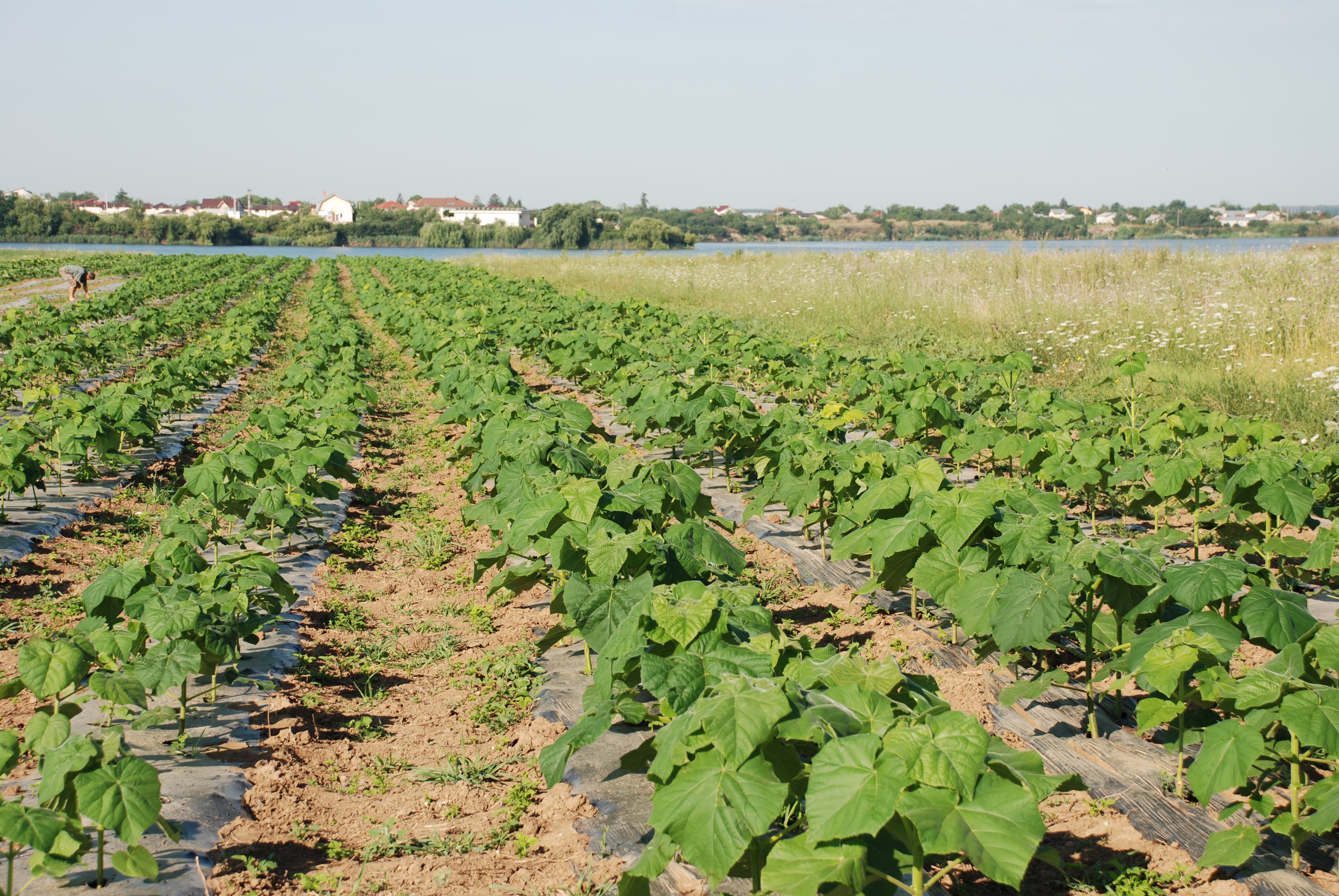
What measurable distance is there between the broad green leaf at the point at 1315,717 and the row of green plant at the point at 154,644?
278 centimetres

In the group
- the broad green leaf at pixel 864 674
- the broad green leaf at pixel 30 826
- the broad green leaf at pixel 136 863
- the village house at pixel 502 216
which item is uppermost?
the village house at pixel 502 216

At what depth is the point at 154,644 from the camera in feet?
12.7

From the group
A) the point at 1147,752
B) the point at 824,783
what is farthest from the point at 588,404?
the point at 824,783

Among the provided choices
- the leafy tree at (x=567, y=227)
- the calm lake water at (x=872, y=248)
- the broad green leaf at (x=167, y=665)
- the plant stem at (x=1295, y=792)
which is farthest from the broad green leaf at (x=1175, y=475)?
the leafy tree at (x=567, y=227)

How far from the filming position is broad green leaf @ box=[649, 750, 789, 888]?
5.70 feet

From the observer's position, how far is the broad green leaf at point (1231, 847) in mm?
2361

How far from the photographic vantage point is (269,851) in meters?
2.69

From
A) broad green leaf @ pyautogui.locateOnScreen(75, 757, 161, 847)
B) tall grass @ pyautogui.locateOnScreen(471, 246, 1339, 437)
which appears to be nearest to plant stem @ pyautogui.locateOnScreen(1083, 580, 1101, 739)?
broad green leaf @ pyautogui.locateOnScreen(75, 757, 161, 847)

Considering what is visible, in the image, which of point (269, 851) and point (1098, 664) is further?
point (1098, 664)

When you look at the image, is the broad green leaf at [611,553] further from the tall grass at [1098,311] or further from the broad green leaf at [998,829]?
the tall grass at [1098,311]

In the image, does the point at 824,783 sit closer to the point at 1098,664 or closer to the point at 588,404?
the point at 1098,664

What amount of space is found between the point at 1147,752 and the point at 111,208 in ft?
499

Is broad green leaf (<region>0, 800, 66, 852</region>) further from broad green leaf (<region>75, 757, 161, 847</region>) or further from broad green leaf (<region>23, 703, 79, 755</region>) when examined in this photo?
broad green leaf (<region>23, 703, 79, 755</region>)

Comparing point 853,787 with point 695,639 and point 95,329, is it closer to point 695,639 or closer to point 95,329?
point 695,639
